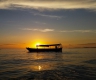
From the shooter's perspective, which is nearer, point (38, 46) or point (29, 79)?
point (29, 79)

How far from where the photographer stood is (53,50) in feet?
386

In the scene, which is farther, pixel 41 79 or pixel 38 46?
pixel 38 46

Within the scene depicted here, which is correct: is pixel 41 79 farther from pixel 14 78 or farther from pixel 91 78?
pixel 91 78

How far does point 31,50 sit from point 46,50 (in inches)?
431

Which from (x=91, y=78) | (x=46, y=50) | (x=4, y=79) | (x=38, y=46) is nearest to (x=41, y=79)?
(x=4, y=79)

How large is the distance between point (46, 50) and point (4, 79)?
316ft

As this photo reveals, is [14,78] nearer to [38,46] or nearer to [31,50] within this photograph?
[38,46]

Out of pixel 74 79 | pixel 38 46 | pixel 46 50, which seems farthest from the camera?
pixel 46 50

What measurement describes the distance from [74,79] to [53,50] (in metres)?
96.3

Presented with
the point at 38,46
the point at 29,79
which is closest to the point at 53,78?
the point at 29,79

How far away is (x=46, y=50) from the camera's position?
118 m

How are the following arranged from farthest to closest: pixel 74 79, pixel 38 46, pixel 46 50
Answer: pixel 46 50 → pixel 38 46 → pixel 74 79

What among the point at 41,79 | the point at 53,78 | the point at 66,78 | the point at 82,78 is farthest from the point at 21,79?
the point at 82,78

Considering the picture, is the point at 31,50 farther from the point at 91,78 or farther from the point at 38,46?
the point at 91,78
